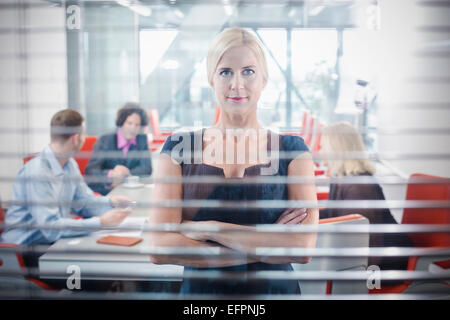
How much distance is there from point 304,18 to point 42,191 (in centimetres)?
109

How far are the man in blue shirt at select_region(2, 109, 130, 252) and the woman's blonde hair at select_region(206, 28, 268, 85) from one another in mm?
517

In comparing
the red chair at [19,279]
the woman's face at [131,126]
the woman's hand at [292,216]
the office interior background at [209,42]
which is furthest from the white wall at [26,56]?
the woman's hand at [292,216]

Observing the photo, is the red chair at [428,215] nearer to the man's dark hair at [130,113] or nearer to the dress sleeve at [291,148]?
the dress sleeve at [291,148]

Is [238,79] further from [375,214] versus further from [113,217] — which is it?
[375,214]

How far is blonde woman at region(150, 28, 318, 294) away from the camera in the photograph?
1118mm

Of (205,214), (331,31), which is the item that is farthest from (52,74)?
(331,31)

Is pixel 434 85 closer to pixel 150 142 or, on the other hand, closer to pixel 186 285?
pixel 186 285

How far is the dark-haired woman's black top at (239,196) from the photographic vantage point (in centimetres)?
113

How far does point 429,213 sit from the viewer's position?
201 cm

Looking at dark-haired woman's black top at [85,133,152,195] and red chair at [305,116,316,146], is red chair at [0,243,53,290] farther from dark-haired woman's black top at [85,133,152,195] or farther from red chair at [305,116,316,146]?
red chair at [305,116,316,146]

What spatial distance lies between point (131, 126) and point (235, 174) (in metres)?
1.00

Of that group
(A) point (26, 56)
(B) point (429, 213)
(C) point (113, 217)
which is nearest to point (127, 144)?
(C) point (113, 217)

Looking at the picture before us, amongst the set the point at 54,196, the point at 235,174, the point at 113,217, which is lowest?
the point at 113,217

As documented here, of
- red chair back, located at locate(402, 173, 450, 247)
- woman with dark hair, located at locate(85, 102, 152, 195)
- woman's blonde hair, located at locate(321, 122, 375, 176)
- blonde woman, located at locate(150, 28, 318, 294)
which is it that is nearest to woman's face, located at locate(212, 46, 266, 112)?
blonde woman, located at locate(150, 28, 318, 294)
